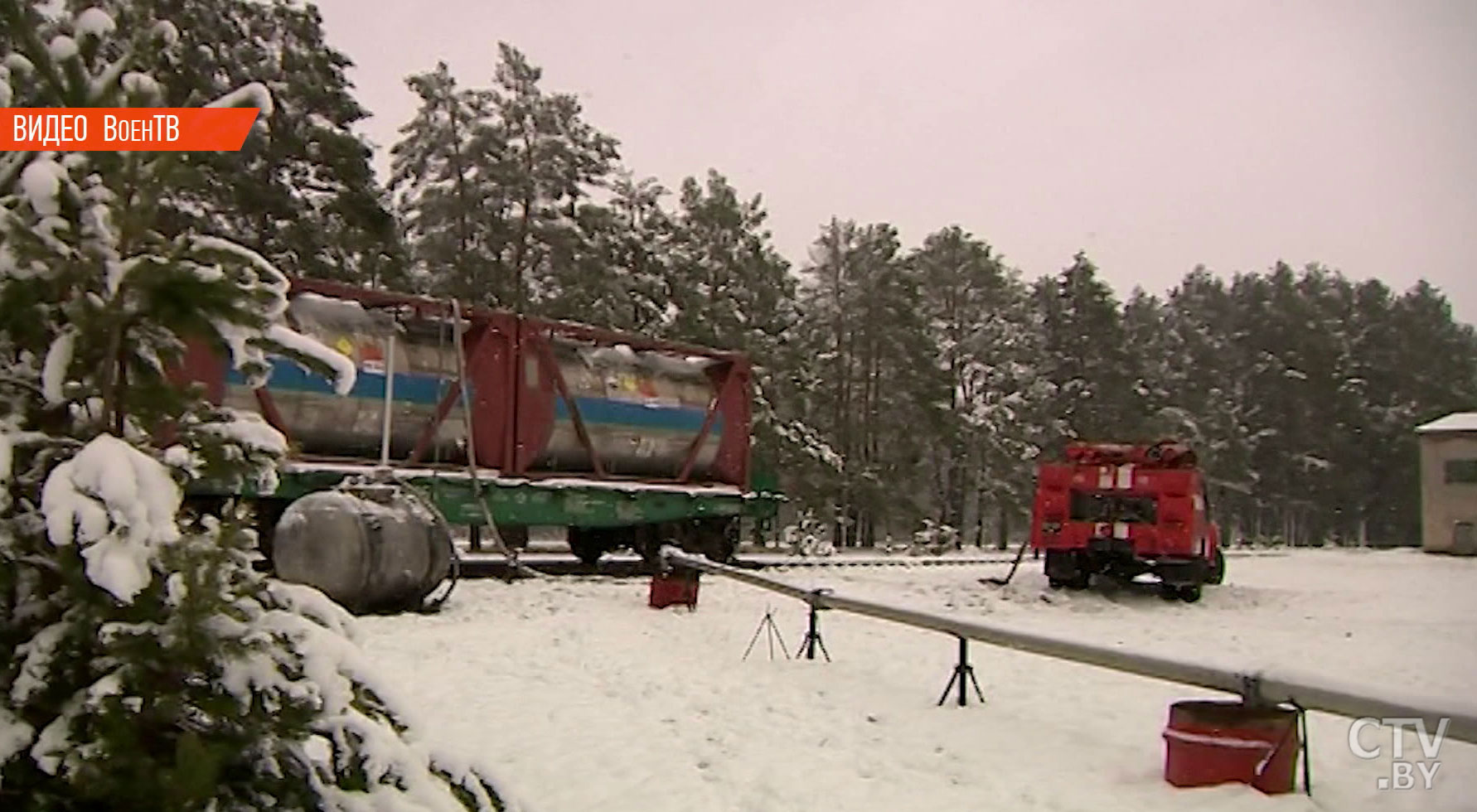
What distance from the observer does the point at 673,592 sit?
13.0 meters

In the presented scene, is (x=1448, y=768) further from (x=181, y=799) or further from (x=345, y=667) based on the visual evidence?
(x=181, y=799)

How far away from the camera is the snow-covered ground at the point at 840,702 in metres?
5.44

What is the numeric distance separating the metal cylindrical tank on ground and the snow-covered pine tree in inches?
319

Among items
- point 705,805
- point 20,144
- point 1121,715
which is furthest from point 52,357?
point 1121,715

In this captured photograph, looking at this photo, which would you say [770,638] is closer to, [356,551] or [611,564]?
[356,551]

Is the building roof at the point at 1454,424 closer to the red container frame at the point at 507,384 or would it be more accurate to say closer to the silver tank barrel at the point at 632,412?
the silver tank barrel at the point at 632,412

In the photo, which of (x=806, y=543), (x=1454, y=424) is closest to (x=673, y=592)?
(x=806, y=543)

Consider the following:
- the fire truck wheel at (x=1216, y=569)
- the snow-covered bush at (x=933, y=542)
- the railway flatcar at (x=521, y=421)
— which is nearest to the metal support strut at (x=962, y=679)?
the railway flatcar at (x=521, y=421)

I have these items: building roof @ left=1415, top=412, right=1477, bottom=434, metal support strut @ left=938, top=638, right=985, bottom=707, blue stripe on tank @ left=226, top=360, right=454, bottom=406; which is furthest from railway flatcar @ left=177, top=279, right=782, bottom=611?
building roof @ left=1415, top=412, right=1477, bottom=434

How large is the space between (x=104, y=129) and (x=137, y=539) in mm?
1104

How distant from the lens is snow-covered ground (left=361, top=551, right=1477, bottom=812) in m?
5.44

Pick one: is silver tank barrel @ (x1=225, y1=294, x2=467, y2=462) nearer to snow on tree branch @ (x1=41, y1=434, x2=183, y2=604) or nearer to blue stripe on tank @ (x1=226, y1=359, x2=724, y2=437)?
blue stripe on tank @ (x1=226, y1=359, x2=724, y2=437)

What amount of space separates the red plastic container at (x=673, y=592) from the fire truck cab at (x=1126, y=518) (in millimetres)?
5692

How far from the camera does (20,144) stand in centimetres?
294
